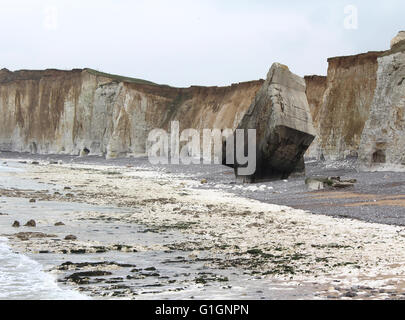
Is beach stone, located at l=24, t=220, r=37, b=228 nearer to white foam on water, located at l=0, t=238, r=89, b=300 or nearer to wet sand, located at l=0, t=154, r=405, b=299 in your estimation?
wet sand, located at l=0, t=154, r=405, b=299

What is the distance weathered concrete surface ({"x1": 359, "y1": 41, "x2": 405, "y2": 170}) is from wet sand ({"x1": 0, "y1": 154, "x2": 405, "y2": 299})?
372 inches

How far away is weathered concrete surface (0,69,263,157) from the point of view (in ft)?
199

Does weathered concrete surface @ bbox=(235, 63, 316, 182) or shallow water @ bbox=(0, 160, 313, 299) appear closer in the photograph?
shallow water @ bbox=(0, 160, 313, 299)

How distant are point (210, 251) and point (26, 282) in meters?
3.11

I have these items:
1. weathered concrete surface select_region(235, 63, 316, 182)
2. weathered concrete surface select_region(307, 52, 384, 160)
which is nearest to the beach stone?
weathered concrete surface select_region(235, 63, 316, 182)

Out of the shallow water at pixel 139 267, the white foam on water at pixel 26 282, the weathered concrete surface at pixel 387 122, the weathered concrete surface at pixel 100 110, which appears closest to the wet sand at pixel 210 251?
the shallow water at pixel 139 267

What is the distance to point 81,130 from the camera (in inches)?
2800

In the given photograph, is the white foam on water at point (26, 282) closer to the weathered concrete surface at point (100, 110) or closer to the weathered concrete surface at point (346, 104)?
the weathered concrete surface at point (346, 104)

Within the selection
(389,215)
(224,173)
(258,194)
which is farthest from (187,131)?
(389,215)

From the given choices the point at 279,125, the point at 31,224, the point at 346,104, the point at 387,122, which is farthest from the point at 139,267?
the point at 346,104

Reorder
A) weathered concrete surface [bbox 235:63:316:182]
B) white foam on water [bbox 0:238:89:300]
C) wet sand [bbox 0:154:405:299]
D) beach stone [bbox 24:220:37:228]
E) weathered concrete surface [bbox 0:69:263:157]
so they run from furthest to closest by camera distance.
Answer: weathered concrete surface [bbox 0:69:263:157] < weathered concrete surface [bbox 235:63:316:182] < beach stone [bbox 24:220:37:228] < wet sand [bbox 0:154:405:299] < white foam on water [bbox 0:238:89:300]

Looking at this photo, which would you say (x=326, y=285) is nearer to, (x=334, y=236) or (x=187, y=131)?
(x=334, y=236)

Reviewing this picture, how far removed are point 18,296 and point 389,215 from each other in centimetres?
858

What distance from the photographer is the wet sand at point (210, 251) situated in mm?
5711
